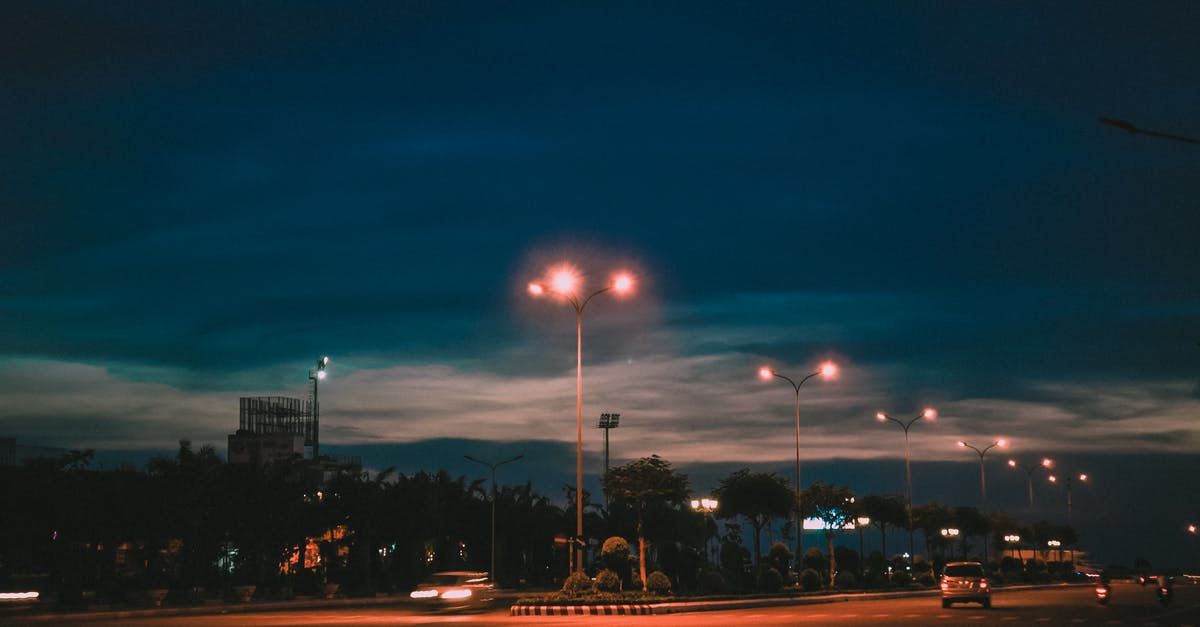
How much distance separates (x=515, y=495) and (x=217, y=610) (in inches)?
2110

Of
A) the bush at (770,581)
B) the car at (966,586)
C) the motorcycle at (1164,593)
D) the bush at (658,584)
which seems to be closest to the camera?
the car at (966,586)

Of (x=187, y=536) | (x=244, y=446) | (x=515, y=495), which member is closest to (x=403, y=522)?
(x=187, y=536)

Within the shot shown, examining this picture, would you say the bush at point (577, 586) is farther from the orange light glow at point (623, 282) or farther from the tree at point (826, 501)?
the tree at point (826, 501)

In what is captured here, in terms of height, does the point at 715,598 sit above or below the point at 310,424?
below

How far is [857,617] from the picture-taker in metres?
34.3

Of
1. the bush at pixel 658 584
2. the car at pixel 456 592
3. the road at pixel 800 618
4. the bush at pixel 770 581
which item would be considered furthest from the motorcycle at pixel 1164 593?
the car at pixel 456 592

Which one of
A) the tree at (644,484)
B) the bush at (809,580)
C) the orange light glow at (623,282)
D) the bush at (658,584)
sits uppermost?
the orange light glow at (623,282)

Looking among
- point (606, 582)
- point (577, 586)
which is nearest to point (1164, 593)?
point (606, 582)

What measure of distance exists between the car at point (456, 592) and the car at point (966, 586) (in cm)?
1680

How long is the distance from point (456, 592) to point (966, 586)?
18.4 meters

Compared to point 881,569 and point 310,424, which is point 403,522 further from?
point 310,424

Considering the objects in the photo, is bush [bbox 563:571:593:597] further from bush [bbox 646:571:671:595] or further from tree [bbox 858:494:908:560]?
tree [bbox 858:494:908:560]

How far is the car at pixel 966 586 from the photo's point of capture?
1639 inches

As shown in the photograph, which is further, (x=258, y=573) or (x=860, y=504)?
(x=860, y=504)
